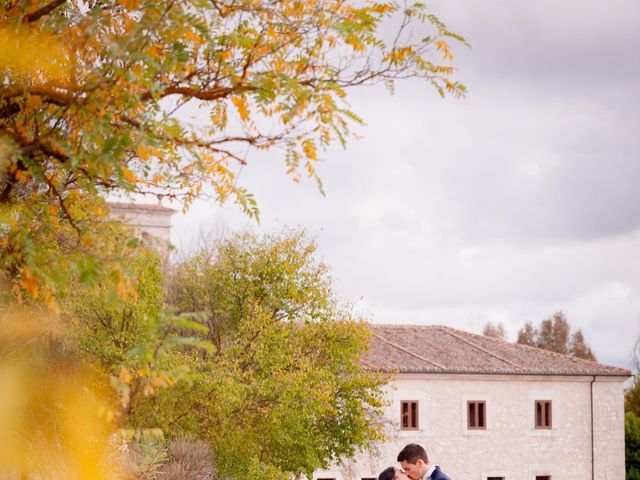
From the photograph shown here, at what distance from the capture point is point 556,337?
69688 mm

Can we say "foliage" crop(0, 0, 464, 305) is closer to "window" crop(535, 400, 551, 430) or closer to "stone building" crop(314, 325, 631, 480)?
"stone building" crop(314, 325, 631, 480)

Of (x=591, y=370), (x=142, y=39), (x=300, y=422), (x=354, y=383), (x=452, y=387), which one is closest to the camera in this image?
(x=142, y=39)

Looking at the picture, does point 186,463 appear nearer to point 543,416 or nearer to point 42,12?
point 42,12

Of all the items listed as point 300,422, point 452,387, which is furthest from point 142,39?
point 452,387

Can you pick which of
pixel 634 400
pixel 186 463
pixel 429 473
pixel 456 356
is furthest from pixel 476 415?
pixel 429 473

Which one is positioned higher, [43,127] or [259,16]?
[259,16]

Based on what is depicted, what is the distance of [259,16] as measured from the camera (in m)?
6.75

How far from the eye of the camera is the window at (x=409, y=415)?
33.7 m

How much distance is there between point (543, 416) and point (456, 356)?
394 cm

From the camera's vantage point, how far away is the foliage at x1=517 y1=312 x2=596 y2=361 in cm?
6838

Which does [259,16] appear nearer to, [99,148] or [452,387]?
[99,148]

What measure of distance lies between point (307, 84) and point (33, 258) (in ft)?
7.14

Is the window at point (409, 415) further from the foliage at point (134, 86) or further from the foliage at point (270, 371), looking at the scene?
the foliage at point (134, 86)

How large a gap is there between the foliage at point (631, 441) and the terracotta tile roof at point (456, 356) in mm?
2181
